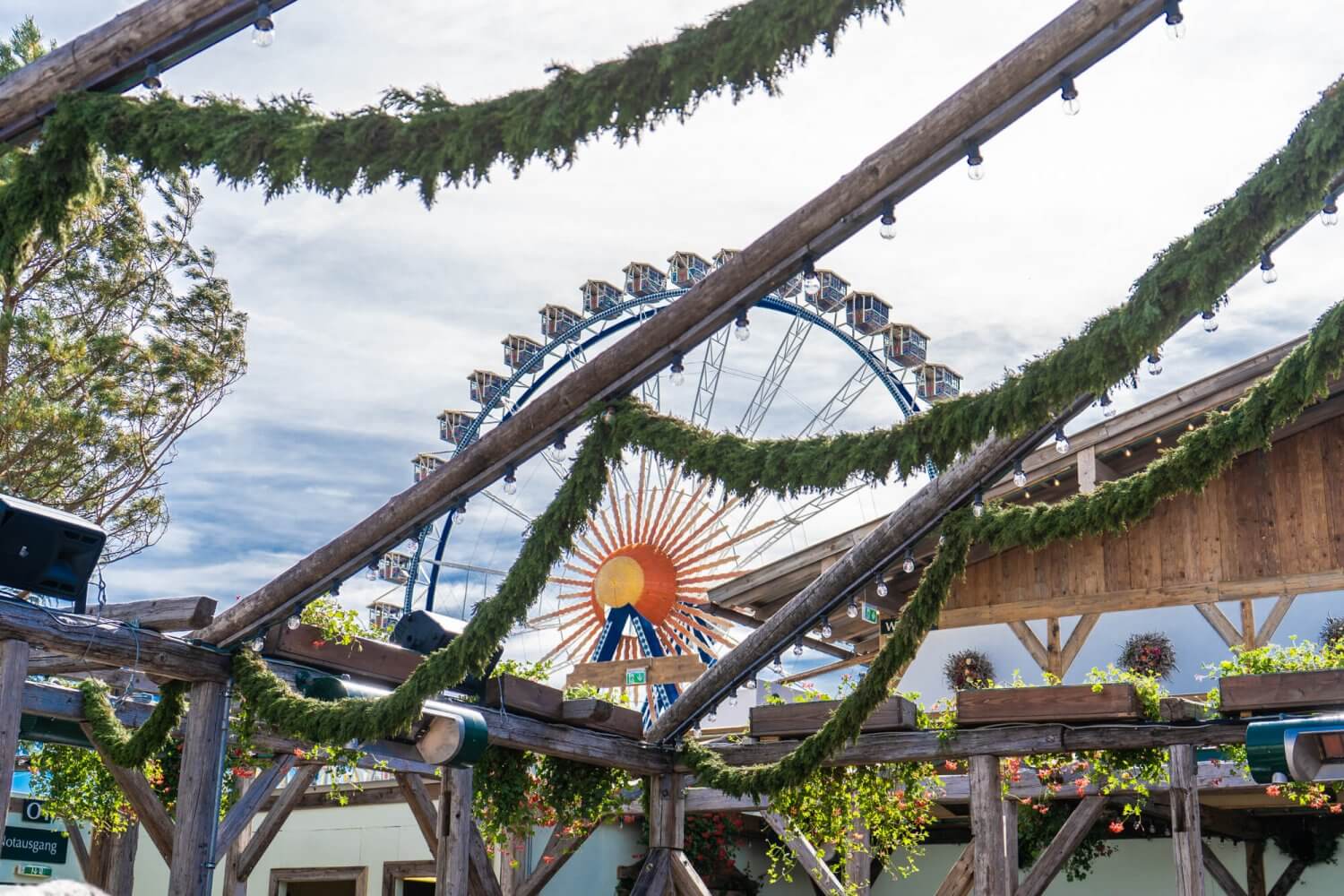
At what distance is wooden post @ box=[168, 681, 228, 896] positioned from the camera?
17.1 feet

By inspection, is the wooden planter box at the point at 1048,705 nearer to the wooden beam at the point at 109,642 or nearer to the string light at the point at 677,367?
the string light at the point at 677,367

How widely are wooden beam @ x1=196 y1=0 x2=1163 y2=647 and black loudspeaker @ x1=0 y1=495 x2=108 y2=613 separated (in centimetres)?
62

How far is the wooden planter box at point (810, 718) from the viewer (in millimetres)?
6652

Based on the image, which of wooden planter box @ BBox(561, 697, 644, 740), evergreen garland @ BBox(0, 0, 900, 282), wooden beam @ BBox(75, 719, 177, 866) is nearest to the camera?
evergreen garland @ BBox(0, 0, 900, 282)

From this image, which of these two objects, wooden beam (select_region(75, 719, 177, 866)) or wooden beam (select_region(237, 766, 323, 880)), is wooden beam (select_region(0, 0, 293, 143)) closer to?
wooden beam (select_region(75, 719, 177, 866))

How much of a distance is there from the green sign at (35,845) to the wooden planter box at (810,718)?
6.52 m

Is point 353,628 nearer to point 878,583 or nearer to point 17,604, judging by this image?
point 17,604

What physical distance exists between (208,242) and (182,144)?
8.43 metres

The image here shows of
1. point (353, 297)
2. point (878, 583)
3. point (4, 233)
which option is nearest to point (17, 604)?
point (4, 233)

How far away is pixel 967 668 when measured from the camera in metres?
10.4

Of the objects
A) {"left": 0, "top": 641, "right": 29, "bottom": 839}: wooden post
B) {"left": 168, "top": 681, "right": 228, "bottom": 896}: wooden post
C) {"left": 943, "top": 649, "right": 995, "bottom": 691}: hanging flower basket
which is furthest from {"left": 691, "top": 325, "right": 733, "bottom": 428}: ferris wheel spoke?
{"left": 0, "top": 641, "right": 29, "bottom": 839}: wooden post

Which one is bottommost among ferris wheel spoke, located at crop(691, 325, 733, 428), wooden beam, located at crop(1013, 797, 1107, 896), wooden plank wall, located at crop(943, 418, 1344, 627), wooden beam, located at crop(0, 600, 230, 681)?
wooden beam, located at crop(1013, 797, 1107, 896)

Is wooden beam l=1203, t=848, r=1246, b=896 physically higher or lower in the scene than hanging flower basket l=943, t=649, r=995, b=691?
lower

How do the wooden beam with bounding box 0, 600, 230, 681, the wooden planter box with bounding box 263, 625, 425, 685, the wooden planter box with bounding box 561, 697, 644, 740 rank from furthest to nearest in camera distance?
1. the wooden planter box with bounding box 561, 697, 644, 740
2. the wooden planter box with bounding box 263, 625, 425, 685
3. the wooden beam with bounding box 0, 600, 230, 681
